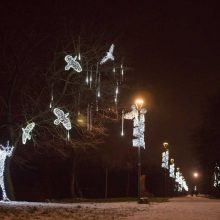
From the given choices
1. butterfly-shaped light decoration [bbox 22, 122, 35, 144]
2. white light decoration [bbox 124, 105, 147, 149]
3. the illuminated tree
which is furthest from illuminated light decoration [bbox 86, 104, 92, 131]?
butterfly-shaped light decoration [bbox 22, 122, 35, 144]

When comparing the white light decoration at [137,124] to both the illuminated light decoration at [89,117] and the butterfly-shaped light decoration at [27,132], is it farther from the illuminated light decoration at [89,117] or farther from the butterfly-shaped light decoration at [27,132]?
the butterfly-shaped light decoration at [27,132]

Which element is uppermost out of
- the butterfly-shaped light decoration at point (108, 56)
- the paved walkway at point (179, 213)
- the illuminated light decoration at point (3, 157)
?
the butterfly-shaped light decoration at point (108, 56)

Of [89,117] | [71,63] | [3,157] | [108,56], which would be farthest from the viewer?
[89,117]

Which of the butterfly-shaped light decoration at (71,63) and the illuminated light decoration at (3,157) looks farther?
the illuminated light decoration at (3,157)

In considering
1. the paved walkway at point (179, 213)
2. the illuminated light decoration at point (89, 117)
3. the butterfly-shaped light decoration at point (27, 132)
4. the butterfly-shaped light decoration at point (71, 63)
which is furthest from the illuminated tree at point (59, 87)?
the paved walkway at point (179, 213)

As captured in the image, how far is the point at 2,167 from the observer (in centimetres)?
3177

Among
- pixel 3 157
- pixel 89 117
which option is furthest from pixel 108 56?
pixel 3 157

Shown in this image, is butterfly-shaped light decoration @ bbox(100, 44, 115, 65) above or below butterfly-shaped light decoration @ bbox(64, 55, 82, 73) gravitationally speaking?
above

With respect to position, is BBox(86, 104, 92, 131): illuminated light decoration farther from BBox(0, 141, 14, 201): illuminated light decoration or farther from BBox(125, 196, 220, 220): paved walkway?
BBox(125, 196, 220, 220): paved walkway

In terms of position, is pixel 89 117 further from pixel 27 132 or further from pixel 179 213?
pixel 179 213

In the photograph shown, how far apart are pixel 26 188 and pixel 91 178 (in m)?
10.9

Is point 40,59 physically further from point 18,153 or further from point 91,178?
point 91,178

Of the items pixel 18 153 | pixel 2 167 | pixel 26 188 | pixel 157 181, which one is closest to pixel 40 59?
pixel 2 167

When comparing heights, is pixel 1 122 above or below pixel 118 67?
below
